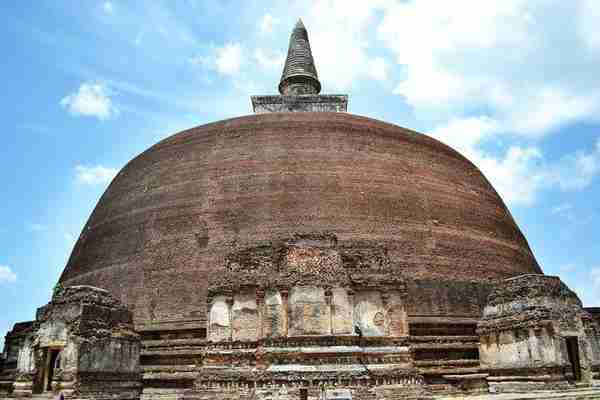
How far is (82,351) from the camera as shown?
13.6m

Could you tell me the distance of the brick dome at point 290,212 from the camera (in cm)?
1686

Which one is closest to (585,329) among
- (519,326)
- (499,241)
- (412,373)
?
(519,326)

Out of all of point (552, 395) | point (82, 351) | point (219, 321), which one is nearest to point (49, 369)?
point (82, 351)

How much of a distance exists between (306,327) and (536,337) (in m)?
6.13

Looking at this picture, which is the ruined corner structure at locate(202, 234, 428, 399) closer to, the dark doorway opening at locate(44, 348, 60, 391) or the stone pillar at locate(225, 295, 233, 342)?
the stone pillar at locate(225, 295, 233, 342)

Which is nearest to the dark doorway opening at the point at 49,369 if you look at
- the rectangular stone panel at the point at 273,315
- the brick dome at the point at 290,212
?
the brick dome at the point at 290,212

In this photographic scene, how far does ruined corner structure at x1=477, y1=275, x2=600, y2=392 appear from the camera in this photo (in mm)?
14344

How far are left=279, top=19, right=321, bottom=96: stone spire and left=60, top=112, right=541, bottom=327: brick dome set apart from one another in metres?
7.70

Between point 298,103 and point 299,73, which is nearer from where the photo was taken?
point 298,103

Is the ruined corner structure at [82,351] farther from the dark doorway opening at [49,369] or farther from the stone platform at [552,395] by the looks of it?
the stone platform at [552,395]

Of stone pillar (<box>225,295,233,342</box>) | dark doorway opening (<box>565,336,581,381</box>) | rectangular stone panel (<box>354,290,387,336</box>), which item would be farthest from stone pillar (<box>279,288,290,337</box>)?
dark doorway opening (<box>565,336,581,381</box>)

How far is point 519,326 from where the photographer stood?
49.2ft

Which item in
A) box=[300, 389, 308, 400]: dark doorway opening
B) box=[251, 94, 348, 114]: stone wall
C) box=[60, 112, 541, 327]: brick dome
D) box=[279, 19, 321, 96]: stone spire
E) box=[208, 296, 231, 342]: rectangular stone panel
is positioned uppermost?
box=[279, 19, 321, 96]: stone spire

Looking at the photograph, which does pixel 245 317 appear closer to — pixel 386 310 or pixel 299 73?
pixel 386 310
